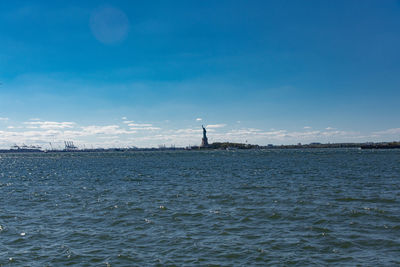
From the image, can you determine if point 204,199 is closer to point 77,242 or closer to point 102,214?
point 102,214

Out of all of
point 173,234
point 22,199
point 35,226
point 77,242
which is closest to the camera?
point 77,242

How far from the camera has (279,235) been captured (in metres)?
18.5

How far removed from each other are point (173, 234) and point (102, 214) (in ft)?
28.0

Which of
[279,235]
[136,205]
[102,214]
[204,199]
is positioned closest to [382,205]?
[279,235]

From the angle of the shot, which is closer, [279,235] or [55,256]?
[55,256]

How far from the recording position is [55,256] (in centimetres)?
1581

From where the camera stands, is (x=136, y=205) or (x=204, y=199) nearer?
(x=136, y=205)

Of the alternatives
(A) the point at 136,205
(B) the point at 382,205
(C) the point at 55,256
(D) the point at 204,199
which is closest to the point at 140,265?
(C) the point at 55,256

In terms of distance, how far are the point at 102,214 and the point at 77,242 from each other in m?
7.12

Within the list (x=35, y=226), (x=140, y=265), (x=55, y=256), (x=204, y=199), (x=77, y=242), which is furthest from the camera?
(x=204, y=199)

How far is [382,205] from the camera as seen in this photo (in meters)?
26.0

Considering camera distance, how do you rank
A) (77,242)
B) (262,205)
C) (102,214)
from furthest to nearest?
(262,205) → (102,214) → (77,242)

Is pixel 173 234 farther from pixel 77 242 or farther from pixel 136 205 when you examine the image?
pixel 136 205

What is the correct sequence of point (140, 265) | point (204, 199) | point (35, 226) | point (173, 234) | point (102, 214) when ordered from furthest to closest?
point (204, 199) < point (102, 214) < point (35, 226) < point (173, 234) < point (140, 265)
